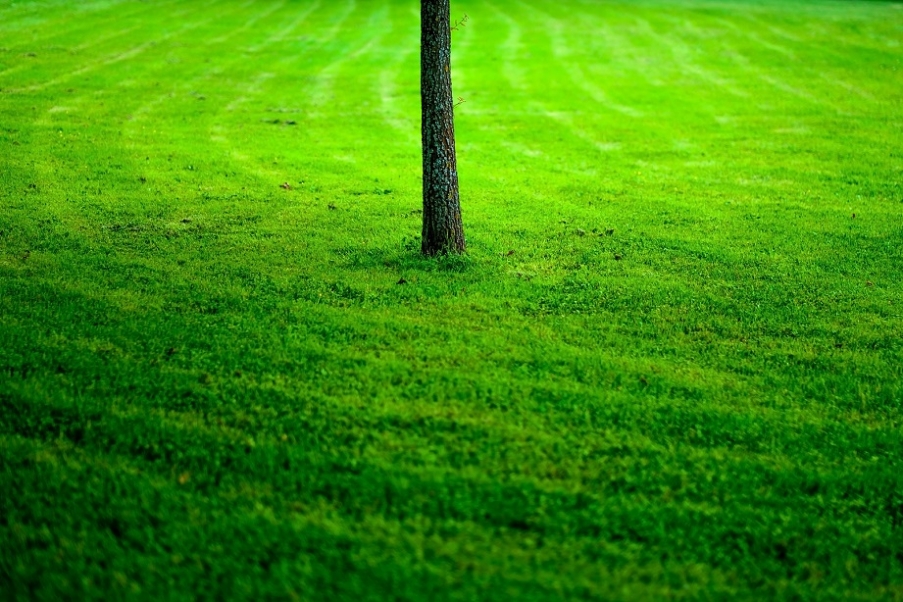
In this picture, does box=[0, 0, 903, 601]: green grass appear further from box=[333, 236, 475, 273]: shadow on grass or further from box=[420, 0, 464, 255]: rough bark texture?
box=[420, 0, 464, 255]: rough bark texture

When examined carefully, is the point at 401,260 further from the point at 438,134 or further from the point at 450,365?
the point at 450,365

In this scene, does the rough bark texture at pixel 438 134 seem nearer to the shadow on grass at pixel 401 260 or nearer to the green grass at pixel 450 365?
the shadow on grass at pixel 401 260

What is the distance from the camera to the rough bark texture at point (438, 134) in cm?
777

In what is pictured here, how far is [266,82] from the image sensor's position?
19875mm

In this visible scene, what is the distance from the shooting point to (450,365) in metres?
5.82

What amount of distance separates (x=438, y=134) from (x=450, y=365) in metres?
3.02

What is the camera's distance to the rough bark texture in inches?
306

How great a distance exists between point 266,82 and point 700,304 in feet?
50.5

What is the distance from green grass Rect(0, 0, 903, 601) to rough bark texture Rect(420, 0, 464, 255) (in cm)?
33

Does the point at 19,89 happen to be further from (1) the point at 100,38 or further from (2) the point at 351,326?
(2) the point at 351,326

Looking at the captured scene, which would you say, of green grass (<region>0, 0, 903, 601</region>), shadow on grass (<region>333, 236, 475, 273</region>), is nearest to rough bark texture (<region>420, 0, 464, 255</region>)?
shadow on grass (<region>333, 236, 475, 273</region>)

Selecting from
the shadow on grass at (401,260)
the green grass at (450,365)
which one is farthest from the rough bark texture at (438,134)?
the green grass at (450,365)

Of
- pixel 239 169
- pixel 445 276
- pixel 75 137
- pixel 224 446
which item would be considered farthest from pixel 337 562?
pixel 75 137

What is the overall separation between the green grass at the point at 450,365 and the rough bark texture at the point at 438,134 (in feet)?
1.09
